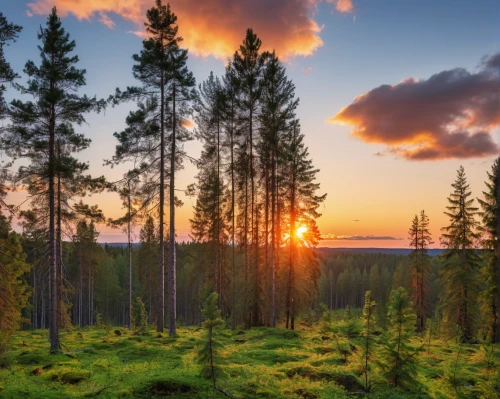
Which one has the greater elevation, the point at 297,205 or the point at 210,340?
the point at 297,205

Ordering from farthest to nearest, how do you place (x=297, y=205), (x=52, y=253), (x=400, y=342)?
1. (x=297, y=205)
2. (x=52, y=253)
3. (x=400, y=342)

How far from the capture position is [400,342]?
9016 mm

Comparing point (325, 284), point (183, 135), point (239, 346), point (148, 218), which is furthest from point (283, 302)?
point (325, 284)

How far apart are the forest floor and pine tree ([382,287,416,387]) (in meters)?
0.53

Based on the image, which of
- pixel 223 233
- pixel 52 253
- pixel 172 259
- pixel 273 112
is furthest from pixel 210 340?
pixel 223 233

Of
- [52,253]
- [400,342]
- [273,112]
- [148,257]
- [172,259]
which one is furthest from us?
[148,257]

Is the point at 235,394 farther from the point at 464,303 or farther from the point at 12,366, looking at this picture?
the point at 464,303

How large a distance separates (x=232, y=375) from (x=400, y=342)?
5195 mm

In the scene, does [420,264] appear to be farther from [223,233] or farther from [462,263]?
[223,233]

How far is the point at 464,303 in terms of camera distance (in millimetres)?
27844

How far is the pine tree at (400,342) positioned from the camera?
898 cm

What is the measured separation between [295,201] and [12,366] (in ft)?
64.4

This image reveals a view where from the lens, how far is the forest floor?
337 inches

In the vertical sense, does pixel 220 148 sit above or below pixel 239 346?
above
